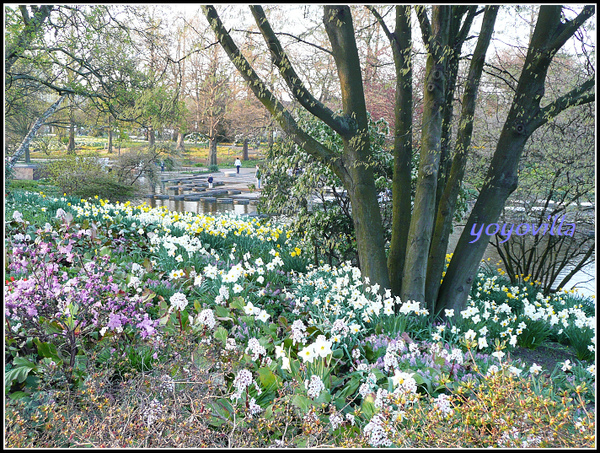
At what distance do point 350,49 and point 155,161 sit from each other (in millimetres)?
12989

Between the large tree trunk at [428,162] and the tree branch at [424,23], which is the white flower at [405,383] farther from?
the tree branch at [424,23]

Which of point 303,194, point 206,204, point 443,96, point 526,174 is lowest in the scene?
point 206,204

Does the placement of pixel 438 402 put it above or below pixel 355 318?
above

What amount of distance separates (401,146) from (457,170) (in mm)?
544

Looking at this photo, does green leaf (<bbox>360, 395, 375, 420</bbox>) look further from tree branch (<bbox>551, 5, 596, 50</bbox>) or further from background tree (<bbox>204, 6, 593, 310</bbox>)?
tree branch (<bbox>551, 5, 596, 50</bbox>)

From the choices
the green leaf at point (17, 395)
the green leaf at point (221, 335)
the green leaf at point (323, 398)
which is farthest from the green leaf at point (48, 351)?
the green leaf at point (323, 398)

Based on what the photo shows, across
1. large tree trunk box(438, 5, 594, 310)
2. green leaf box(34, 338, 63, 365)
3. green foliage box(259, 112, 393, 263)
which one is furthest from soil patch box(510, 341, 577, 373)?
green leaf box(34, 338, 63, 365)

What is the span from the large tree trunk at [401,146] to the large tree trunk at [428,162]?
0.76 ft

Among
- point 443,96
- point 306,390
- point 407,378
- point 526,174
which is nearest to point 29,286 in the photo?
point 306,390

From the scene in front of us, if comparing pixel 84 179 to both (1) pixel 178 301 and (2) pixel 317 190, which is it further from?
(1) pixel 178 301

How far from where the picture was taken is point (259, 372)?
7.81 feet

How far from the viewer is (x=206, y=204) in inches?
595

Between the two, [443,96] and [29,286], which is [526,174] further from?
[29,286]

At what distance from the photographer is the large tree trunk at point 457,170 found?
3.75 metres
